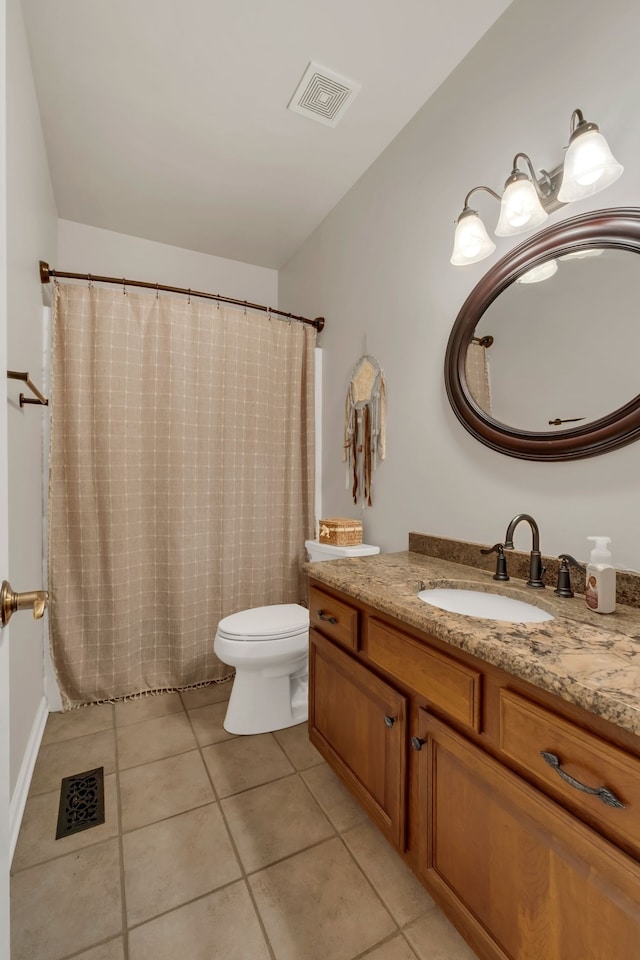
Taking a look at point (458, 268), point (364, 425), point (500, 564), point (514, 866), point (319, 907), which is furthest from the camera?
point (364, 425)

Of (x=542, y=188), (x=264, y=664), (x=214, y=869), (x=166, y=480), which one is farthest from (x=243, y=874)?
(x=542, y=188)

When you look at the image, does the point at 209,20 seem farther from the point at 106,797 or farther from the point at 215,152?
the point at 106,797

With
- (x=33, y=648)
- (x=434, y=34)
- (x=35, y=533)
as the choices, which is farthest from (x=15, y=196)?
(x=33, y=648)

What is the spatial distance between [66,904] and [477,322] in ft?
6.81

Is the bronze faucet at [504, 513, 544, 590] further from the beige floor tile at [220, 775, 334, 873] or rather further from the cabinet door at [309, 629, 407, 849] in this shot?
the beige floor tile at [220, 775, 334, 873]

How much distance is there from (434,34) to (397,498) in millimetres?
1687

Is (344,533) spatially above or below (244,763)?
above

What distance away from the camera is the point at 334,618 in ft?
4.57

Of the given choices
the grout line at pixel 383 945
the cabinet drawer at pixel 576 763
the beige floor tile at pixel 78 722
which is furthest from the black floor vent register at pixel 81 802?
the cabinet drawer at pixel 576 763

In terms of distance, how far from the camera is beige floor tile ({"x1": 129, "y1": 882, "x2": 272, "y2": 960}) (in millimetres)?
995

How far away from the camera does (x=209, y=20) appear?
4.74 feet

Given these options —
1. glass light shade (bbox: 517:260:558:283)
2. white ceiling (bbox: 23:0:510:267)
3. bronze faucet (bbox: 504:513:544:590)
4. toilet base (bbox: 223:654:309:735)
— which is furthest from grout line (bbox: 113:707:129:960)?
white ceiling (bbox: 23:0:510:267)

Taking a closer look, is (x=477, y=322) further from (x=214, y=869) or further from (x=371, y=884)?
(x=214, y=869)

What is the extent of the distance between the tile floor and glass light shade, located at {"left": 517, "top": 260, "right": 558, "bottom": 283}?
1763 millimetres
